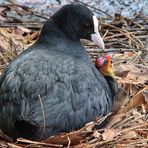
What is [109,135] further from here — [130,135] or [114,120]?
[114,120]

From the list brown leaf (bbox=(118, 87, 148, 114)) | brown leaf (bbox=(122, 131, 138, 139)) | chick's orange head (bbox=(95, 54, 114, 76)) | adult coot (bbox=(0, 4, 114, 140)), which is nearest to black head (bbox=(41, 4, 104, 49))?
adult coot (bbox=(0, 4, 114, 140))

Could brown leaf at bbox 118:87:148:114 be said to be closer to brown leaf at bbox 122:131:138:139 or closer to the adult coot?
the adult coot

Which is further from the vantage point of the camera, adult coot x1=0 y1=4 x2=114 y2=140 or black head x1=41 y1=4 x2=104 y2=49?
black head x1=41 y1=4 x2=104 y2=49

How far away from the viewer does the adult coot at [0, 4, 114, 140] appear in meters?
3.87

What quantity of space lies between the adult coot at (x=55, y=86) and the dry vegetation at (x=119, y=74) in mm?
73

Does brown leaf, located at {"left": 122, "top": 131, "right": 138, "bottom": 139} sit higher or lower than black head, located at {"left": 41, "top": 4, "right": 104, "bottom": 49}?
lower

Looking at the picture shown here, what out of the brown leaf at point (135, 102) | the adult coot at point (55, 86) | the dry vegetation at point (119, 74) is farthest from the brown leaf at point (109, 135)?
the brown leaf at point (135, 102)

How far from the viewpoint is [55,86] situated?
3.98 metres

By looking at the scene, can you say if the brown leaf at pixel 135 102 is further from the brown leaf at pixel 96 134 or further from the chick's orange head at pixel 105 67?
the brown leaf at pixel 96 134

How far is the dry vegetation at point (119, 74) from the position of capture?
13.0 ft

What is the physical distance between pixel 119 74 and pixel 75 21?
596 millimetres

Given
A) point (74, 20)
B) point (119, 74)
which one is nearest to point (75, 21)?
point (74, 20)

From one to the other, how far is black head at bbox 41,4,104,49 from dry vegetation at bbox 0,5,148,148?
43cm

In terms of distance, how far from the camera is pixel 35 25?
629 centimetres
